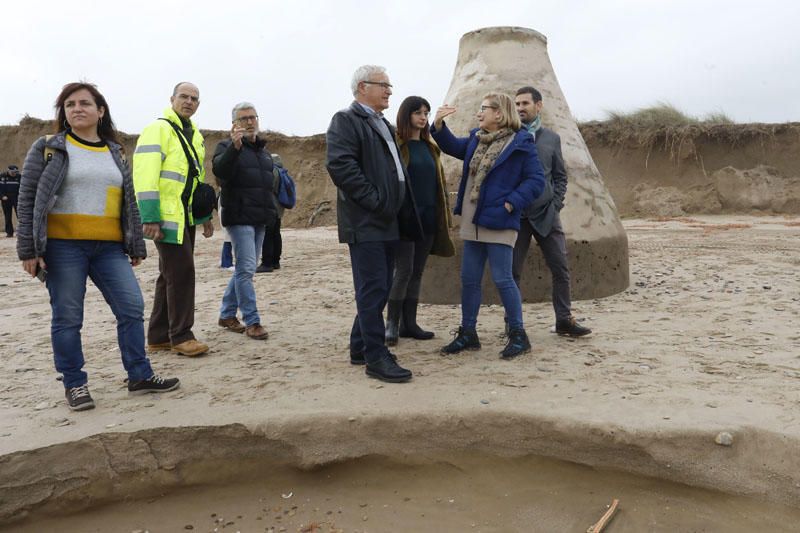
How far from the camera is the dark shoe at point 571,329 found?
4227 millimetres

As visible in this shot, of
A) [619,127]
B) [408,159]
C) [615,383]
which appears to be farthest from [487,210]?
[619,127]

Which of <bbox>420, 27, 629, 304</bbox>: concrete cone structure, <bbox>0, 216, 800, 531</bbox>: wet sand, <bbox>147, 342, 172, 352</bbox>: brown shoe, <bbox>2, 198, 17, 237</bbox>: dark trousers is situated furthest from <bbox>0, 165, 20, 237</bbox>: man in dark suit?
<bbox>147, 342, 172, 352</bbox>: brown shoe

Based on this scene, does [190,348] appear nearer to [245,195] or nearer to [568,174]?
[245,195]

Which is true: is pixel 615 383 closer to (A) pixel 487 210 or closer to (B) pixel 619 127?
(A) pixel 487 210

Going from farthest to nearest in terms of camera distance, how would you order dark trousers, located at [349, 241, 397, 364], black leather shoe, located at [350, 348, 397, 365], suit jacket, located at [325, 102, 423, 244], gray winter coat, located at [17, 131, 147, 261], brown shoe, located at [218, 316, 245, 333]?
brown shoe, located at [218, 316, 245, 333]
black leather shoe, located at [350, 348, 397, 365]
dark trousers, located at [349, 241, 397, 364]
suit jacket, located at [325, 102, 423, 244]
gray winter coat, located at [17, 131, 147, 261]

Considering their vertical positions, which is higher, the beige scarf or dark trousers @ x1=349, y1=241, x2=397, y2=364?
the beige scarf

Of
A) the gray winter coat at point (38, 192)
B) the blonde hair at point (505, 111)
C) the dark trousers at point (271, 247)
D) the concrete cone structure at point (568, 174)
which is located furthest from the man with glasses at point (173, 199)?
the dark trousers at point (271, 247)

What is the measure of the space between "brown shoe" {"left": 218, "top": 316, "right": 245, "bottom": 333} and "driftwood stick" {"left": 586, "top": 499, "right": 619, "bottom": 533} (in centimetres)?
284

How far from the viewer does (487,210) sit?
3.71 meters

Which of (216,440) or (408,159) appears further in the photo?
(408,159)

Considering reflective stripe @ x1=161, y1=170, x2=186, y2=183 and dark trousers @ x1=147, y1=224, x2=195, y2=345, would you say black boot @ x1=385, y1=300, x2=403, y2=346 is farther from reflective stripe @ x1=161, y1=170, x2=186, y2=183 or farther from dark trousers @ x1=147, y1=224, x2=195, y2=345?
reflective stripe @ x1=161, y1=170, x2=186, y2=183

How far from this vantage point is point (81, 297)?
3.05 meters

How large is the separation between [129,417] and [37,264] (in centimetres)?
78

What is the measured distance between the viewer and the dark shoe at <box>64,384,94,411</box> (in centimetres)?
306
